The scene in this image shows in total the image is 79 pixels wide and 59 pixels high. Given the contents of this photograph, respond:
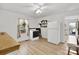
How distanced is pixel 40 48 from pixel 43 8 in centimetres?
61

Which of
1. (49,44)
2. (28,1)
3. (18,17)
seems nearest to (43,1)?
(28,1)

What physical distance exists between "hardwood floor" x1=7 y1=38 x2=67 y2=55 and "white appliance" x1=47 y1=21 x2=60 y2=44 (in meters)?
0.08

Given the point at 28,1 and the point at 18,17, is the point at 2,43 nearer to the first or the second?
the point at 18,17

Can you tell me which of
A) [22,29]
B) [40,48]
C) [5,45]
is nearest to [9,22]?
[22,29]

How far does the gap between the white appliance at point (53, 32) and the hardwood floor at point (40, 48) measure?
0.25 feet

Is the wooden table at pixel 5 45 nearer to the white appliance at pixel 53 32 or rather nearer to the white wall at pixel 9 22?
the white wall at pixel 9 22

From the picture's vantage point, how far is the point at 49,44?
1.29 meters

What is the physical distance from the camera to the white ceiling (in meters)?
1.11

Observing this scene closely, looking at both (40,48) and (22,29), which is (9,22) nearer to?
(22,29)

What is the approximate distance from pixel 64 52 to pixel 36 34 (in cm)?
52

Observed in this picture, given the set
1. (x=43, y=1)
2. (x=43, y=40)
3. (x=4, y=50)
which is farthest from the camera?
(x=43, y=40)

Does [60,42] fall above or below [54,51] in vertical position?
above

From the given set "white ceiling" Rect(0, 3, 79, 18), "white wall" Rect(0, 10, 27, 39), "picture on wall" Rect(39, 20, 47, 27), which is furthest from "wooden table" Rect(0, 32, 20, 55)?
"picture on wall" Rect(39, 20, 47, 27)

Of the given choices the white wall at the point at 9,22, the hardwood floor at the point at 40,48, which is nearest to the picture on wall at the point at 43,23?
the hardwood floor at the point at 40,48
